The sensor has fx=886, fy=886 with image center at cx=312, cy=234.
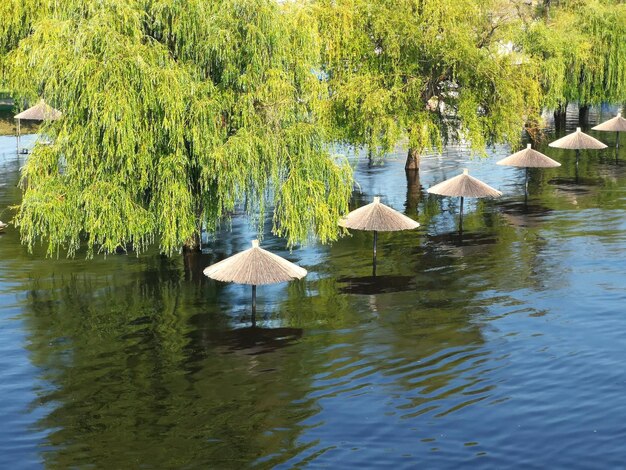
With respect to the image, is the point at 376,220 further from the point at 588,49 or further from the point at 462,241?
the point at 588,49

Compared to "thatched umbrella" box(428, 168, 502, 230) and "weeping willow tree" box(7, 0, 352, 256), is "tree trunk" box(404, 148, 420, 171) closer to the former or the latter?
"thatched umbrella" box(428, 168, 502, 230)

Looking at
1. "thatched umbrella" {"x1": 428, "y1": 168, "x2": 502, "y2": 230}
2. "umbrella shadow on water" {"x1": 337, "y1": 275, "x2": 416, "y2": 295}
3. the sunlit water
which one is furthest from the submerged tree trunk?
"umbrella shadow on water" {"x1": 337, "y1": 275, "x2": 416, "y2": 295}

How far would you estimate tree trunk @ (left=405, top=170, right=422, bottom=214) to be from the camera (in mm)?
36681

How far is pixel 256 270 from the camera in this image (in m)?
21.1

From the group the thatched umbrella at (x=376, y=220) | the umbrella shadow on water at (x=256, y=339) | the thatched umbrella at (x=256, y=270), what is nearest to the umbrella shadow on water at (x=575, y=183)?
the thatched umbrella at (x=376, y=220)

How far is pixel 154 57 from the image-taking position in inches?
955

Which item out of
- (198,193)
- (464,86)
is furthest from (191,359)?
(464,86)

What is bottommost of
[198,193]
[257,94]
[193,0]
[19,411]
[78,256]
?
[19,411]

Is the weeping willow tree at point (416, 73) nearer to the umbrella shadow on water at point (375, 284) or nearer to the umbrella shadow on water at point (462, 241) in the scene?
the umbrella shadow on water at point (462, 241)

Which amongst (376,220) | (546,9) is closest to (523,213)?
(376,220)

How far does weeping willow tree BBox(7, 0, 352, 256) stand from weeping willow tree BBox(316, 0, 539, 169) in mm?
11951

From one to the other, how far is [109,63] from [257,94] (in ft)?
14.2

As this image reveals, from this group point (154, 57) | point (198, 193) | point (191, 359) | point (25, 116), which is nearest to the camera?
point (191, 359)

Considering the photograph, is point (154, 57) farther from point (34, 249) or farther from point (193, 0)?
point (34, 249)
